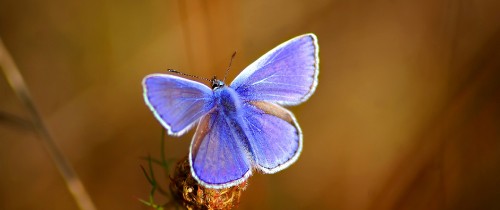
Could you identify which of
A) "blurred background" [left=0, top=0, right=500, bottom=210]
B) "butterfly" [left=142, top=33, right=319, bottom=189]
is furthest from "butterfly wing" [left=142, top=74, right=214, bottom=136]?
"blurred background" [left=0, top=0, right=500, bottom=210]

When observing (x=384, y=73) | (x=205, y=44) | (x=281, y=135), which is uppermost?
(x=205, y=44)

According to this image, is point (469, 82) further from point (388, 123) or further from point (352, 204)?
point (352, 204)

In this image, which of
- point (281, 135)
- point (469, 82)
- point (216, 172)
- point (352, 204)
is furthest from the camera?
point (352, 204)

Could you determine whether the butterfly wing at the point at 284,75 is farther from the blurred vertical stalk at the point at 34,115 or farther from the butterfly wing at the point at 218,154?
the blurred vertical stalk at the point at 34,115

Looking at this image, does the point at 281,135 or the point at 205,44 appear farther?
the point at 205,44

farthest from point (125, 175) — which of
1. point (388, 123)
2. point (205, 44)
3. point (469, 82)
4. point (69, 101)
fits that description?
point (469, 82)

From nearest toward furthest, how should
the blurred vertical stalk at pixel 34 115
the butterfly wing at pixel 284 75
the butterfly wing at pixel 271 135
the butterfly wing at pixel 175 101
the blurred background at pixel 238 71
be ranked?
the butterfly wing at pixel 175 101, the blurred vertical stalk at pixel 34 115, the butterfly wing at pixel 271 135, the butterfly wing at pixel 284 75, the blurred background at pixel 238 71

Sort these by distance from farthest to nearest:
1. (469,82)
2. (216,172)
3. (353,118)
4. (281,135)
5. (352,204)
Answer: (353,118) → (352,204) → (469,82) → (281,135) → (216,172)

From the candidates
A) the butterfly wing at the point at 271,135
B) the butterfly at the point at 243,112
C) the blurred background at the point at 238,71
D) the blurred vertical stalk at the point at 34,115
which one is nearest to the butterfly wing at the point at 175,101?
the butterfly at the point at 243,112
